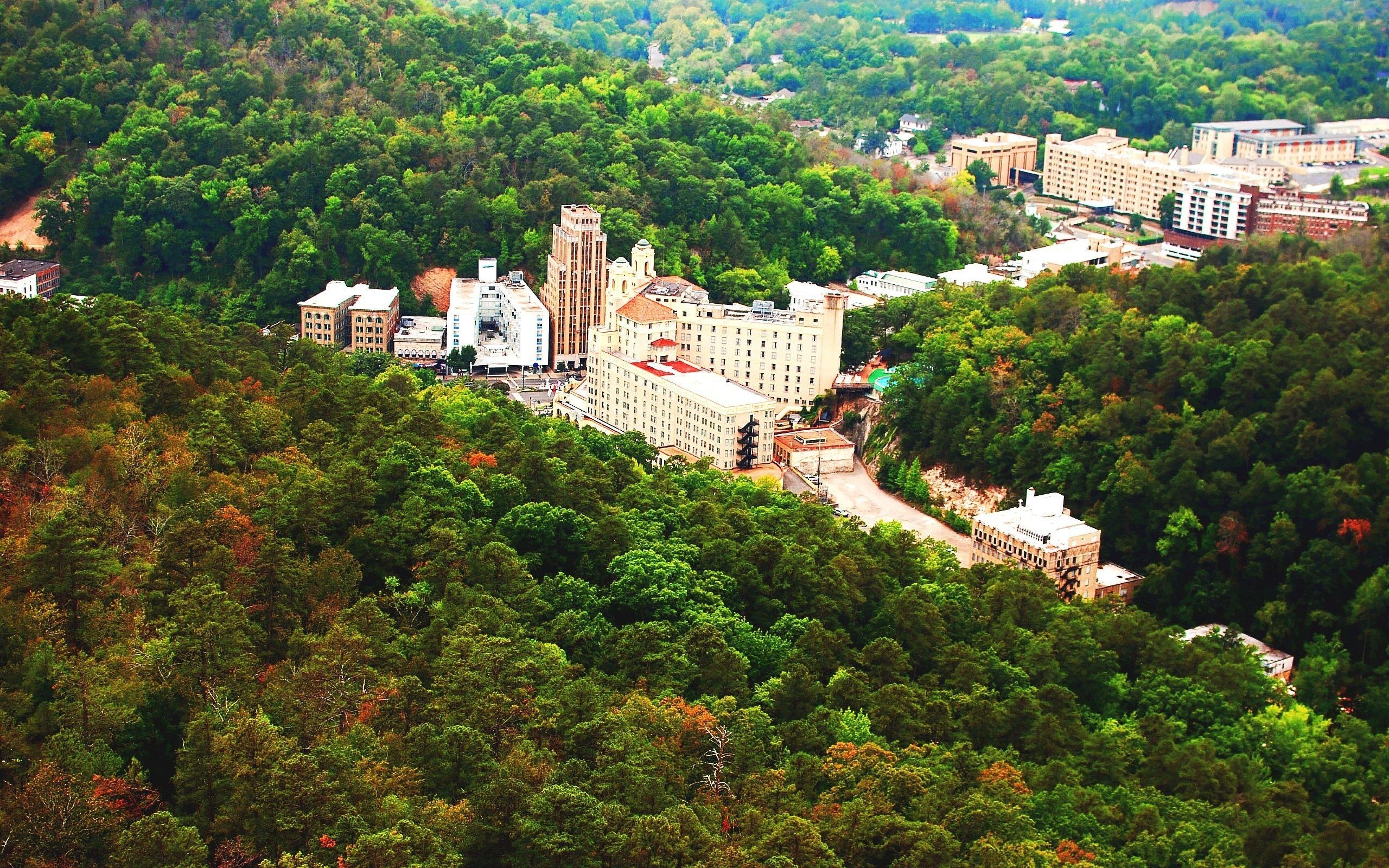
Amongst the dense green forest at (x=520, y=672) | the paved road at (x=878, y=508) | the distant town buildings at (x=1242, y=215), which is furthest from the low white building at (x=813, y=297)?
the distant town buildings at (x=1242, y=215)

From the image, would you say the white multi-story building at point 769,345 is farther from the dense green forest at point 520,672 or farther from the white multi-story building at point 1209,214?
the white multi-story building at point 1209,214

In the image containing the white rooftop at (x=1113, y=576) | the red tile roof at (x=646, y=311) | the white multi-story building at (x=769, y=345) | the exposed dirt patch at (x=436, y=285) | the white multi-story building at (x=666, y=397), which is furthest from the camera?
the exposed dirt patch at (x=436, y=285)

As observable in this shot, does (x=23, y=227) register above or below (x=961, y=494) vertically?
above

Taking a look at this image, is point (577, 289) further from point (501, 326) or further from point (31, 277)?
point (31, 277)

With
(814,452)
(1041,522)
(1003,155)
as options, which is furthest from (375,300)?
(1003,155)

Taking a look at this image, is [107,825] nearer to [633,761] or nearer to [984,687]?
A: [633,761]

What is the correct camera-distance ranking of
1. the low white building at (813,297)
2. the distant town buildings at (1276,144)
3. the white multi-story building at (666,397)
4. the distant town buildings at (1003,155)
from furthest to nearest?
the distant town buildings at (1003,155) < the distant town buildings at (1276,144) < the low white building at (813,297) < the white multi-story building at (666,397)
